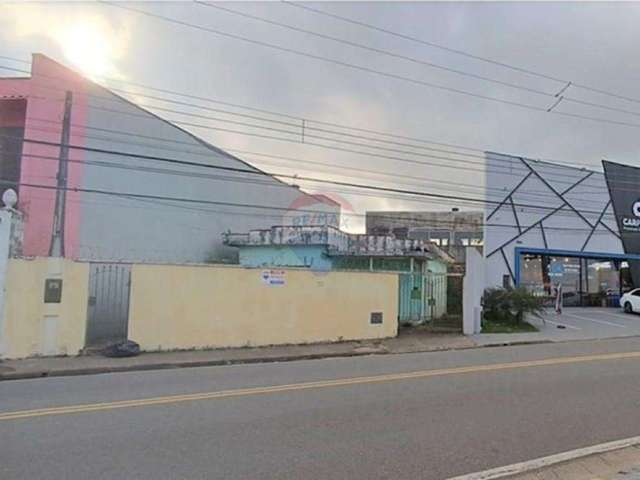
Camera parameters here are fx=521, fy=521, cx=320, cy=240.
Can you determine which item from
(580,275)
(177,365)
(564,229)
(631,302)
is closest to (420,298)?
(177,365)

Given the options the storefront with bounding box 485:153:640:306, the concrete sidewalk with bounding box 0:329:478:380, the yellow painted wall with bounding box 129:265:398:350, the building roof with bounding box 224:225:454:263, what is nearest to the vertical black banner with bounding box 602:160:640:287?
the storefront with bounding box 485:153:640:306

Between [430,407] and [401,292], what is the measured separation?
12747 millimetres

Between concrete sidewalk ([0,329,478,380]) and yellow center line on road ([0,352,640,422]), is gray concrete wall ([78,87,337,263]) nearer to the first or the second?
concrete sidewalk ([0,329,478,380])

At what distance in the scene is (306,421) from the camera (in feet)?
20.6

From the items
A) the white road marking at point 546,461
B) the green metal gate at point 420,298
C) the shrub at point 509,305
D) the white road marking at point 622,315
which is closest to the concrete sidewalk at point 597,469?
the white road marking at point 546,461

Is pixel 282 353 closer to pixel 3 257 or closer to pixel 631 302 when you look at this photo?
pixel 3 257

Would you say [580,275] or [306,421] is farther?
[580,275]

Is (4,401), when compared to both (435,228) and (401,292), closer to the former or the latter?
(401,292)

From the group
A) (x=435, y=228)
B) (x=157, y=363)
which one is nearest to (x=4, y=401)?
(x=157, y=363)

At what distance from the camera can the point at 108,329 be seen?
1298 centimetres

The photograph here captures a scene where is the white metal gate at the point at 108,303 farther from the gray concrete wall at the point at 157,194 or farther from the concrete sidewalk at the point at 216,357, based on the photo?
the gray concrete wall at the point at 157,194

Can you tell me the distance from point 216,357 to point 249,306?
6.85 feet

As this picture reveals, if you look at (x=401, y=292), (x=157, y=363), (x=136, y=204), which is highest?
(x=136, y=204)

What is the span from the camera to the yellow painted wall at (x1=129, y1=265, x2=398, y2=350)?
1265 cm
